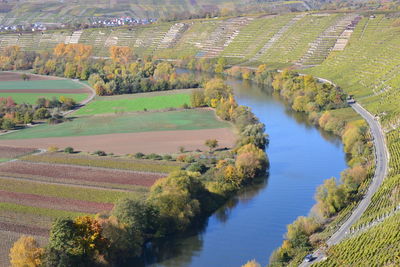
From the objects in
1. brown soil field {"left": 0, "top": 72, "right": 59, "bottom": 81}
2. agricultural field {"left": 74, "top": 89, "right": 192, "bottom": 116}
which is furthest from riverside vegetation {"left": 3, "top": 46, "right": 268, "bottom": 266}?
brown soil field {"left": 0, "top": 72, "right": 59, "bottom": 81}

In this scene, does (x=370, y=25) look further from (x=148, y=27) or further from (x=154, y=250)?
(x=154, y=250)

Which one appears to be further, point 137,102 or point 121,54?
point 121,54

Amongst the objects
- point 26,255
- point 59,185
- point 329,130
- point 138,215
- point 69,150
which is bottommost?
point 69,150

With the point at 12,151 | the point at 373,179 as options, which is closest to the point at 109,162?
the point at 12,151

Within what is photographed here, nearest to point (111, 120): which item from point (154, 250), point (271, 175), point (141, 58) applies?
point (271, 175)

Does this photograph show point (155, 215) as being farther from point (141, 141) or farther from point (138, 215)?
point (141, 141)

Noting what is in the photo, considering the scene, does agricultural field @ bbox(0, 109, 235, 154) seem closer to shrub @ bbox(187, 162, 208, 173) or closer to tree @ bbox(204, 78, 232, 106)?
tree @ bbox(204, 78, 232, 106)

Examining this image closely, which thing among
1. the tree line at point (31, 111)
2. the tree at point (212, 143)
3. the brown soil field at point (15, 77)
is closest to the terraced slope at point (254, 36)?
the brown soil field at point (15, 77)
